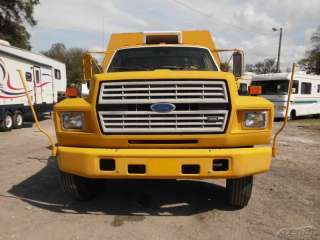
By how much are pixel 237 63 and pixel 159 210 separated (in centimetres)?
280

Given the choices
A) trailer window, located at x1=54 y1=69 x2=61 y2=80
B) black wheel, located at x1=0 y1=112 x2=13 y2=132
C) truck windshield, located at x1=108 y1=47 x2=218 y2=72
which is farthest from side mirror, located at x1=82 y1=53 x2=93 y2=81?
trailer window, located at x1=54 y1=69 x2=61 y2=80

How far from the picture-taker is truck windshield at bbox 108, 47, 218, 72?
18.4ft

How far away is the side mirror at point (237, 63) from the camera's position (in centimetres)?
611

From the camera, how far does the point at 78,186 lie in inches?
194

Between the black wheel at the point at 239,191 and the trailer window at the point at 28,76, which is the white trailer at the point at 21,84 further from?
the black wheel at the point at 239,191

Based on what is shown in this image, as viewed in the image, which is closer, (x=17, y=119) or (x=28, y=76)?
(x=17, y=119)

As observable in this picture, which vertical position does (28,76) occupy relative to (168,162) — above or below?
above

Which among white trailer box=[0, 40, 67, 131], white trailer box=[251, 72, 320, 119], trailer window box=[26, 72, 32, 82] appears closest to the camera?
white trailer box=[0, 40, 67, 131]

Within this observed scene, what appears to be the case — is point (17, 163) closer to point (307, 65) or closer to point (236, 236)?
point (236, 236)

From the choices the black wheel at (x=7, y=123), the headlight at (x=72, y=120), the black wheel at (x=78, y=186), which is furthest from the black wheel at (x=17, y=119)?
the headlight at (x=72, y=120)

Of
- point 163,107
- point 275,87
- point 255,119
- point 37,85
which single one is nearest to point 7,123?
point 37,85

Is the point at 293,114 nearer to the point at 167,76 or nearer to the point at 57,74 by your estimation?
the point at 57,74

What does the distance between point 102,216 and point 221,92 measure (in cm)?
208

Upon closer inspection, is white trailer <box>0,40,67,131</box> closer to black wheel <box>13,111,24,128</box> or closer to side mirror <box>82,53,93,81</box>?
black wheel <box>13,111,24,128</box>
